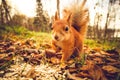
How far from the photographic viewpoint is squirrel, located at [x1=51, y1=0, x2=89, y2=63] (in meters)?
1.26

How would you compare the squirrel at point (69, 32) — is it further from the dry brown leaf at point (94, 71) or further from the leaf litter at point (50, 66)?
the dry brown leaf at point (94, 71)

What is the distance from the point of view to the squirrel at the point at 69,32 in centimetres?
126

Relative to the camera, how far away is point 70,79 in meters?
1.03

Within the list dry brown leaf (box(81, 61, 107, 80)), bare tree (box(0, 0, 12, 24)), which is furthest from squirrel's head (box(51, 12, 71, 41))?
bare tree (box(0, 0, 12, 24))

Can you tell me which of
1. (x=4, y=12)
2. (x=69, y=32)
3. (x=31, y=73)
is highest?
(x=4, y=12)

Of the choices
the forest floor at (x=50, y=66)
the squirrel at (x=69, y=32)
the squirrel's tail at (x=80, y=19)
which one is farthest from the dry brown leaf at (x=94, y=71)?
the squirrel's tail at (x=80, y=19)

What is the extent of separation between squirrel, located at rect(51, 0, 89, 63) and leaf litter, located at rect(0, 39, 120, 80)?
0.06 m

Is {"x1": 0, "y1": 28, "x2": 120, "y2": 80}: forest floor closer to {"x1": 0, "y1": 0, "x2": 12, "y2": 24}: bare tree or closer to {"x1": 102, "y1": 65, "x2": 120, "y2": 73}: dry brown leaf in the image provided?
{"x1": 102, "y1": 65, "x2": 120, "y2": 73}: dry brown leaf

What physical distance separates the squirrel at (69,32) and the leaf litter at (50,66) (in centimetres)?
6

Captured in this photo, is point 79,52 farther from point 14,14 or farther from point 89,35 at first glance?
→ point 14,14

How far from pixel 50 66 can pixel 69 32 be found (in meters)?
0.23

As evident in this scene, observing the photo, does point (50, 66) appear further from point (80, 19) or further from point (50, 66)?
point (80, 19)

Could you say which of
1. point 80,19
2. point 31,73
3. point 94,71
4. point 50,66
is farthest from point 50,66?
point 80,19

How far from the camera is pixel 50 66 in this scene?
121 cm
